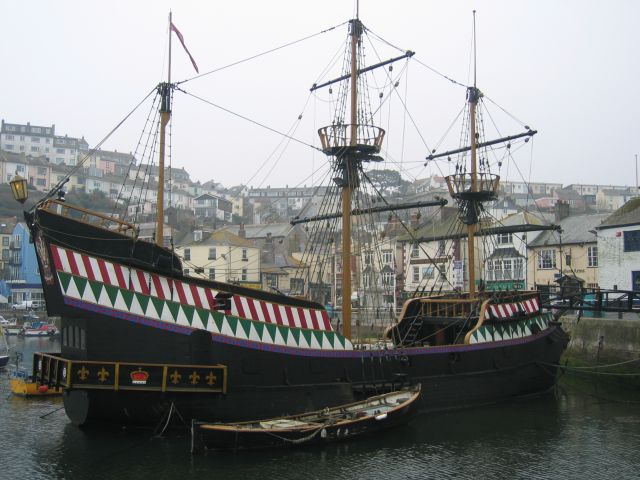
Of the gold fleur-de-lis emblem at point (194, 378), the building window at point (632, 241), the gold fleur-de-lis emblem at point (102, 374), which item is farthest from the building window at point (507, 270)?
the gold fleur-de-lis emblem at point (102, 374)

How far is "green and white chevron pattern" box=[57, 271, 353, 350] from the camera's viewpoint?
46.5 ft

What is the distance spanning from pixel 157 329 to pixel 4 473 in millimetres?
4173

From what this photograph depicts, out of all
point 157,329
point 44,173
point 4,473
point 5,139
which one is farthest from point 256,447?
point 5,139

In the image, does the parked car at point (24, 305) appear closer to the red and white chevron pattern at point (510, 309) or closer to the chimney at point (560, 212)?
the chimney at point (560, 212)

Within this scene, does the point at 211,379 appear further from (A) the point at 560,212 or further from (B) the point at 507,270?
(A) the point at 560,212

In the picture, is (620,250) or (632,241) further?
(620,250)

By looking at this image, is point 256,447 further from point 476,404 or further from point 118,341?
point 476,404

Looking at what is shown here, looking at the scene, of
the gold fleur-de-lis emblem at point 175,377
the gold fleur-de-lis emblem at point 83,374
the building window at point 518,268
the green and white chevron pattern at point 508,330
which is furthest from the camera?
the building window at point 518,268

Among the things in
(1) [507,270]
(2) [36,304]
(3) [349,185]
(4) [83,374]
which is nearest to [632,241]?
(1) [507,270]

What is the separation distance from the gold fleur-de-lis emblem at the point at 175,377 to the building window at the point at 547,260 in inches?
1374

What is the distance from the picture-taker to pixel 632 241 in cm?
3516

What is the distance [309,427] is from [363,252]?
1283cm

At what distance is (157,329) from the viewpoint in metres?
14.8

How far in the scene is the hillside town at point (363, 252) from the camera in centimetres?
3443
